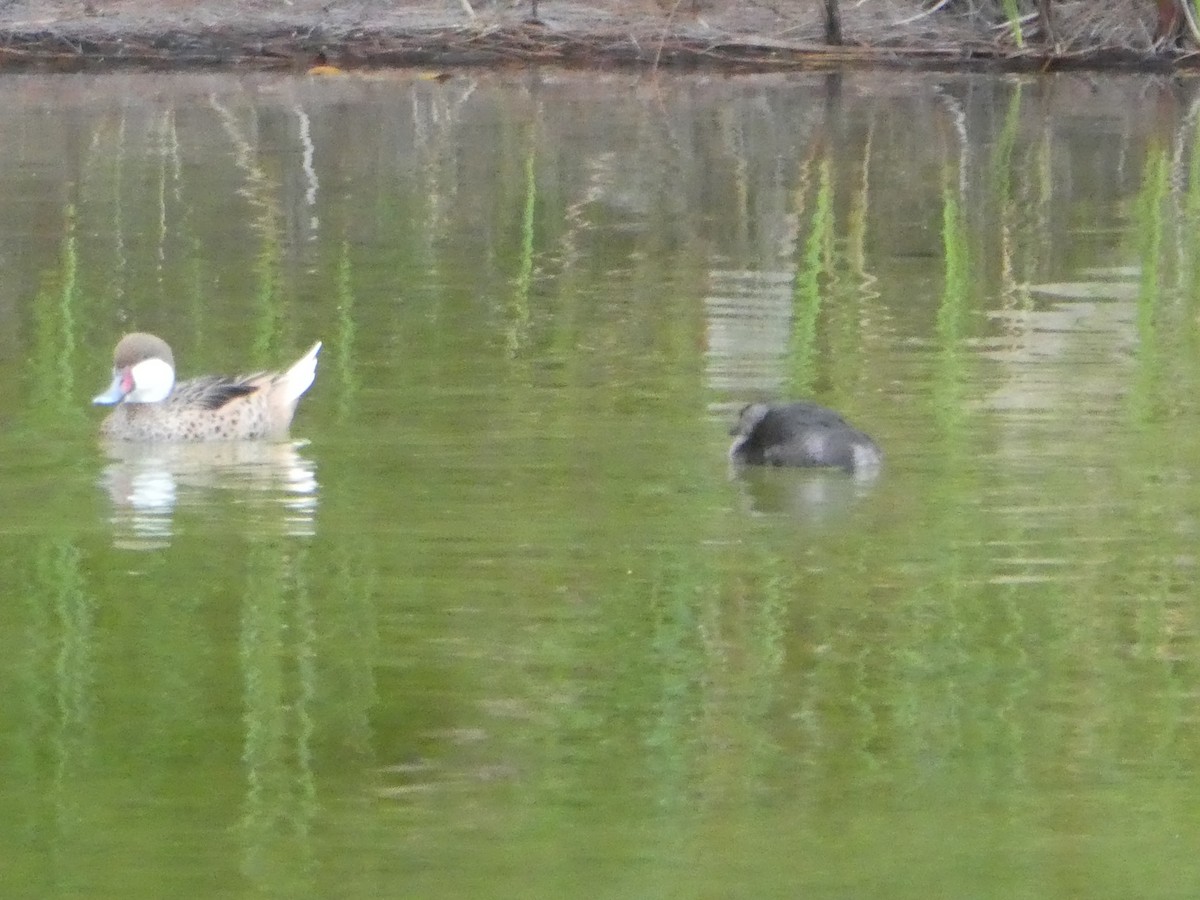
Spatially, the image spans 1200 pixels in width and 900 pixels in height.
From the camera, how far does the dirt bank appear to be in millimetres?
20062

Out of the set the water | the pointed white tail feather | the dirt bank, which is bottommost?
the water

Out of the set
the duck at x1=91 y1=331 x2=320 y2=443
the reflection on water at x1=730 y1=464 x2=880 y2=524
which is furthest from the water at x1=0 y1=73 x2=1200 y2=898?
the duck at x1=91 y1=331 x2=320 y2=443

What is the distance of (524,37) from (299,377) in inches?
512

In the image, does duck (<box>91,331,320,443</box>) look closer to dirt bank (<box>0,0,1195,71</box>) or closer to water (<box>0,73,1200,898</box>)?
water (<box>0,73,1200,898</box>)

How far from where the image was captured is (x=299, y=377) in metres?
7.71

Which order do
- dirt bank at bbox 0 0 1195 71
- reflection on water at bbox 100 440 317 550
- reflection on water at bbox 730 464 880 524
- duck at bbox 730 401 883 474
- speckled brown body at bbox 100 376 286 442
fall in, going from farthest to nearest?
dirt bank at bbox 0 0 1195 71 → speckled brown body at bbox 100 376 286 442 → duck at bbox 730 401 883 474 → reflection on water at bbox 730 464 880 524 → reflection on water at bbox 100 440 317 550

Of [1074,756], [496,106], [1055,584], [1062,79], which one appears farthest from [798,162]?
[1074,756]

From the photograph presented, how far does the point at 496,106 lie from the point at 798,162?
366 cm

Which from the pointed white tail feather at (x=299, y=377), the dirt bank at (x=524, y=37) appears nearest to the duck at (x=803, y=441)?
the pointed white tail feather at (x=299, y=377)

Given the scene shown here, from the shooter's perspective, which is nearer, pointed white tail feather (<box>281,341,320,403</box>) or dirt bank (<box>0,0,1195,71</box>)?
pointed white tail feather (<box>281,341,320,403</box>)

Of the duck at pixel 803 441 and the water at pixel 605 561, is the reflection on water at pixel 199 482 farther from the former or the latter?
the duck at pixel 803 441

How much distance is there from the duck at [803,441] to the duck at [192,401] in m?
1.33

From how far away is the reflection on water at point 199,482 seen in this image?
6578mm

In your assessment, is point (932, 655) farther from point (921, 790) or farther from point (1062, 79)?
point (1062, 79)
